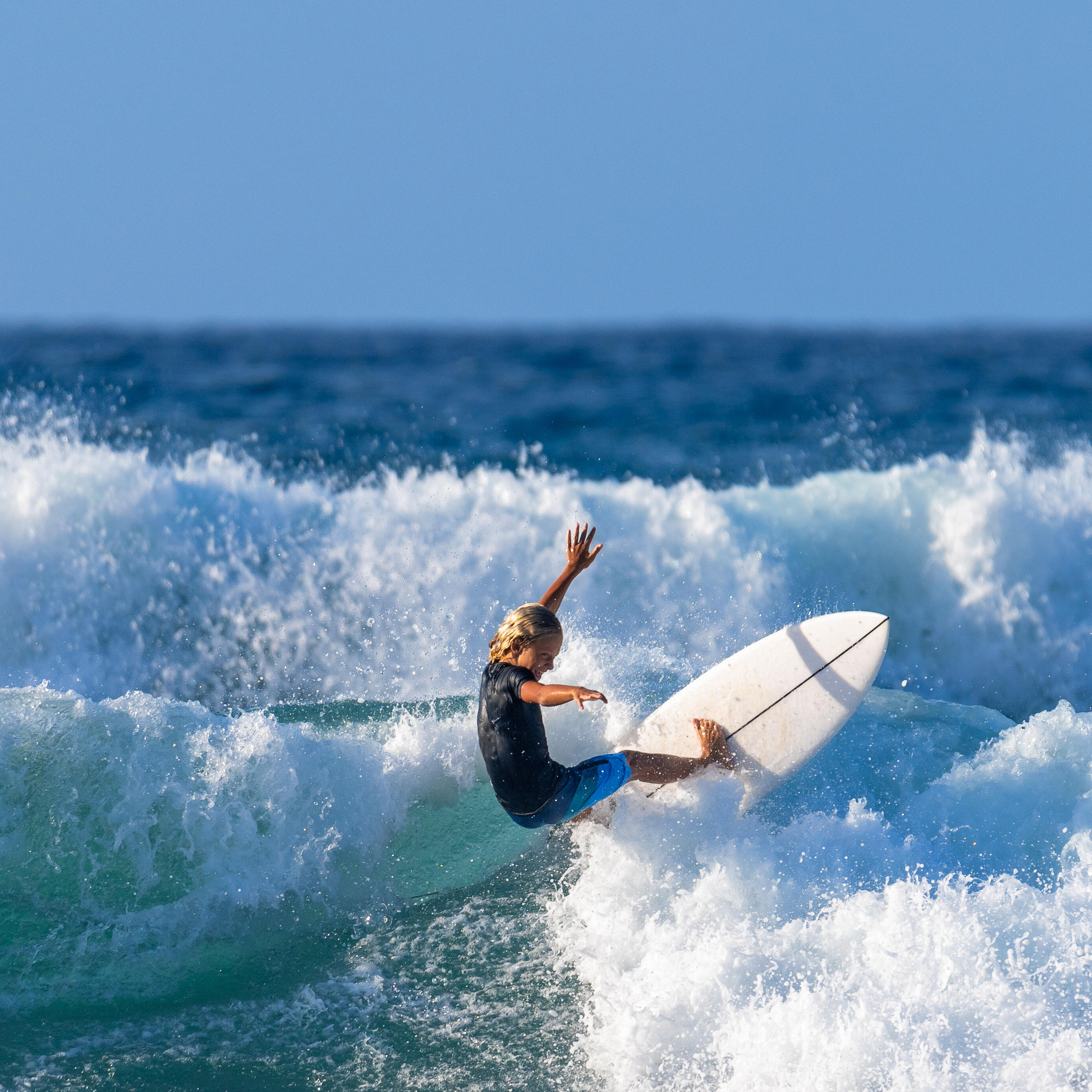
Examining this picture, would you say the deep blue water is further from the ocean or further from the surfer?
the surfer

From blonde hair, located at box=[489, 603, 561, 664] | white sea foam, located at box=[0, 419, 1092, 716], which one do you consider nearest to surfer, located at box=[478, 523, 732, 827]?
blonde hair, located at box=[489, 603, 561, 664]

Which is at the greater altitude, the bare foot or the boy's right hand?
the boy's right hand

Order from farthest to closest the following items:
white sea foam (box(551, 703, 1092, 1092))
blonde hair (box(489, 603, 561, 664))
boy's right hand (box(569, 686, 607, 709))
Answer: blonde hair (box(489, 603, 561, 664)) < white sea foam (box(551, 703, 1092, 1092)) < boy's right hand (box(569, 686, 607, 709))

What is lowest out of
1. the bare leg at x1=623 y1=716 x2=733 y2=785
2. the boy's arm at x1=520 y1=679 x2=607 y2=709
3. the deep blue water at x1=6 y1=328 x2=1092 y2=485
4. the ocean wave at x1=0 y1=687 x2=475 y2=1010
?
the ocean wave at x1=0 y1=687 x2=475 y2=1010

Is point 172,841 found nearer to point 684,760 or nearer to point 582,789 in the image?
point 582,789

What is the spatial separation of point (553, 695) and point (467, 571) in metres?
4.17

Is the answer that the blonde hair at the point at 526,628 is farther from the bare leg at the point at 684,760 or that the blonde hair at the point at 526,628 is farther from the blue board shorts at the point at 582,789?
the bare leg at the point at 684,760

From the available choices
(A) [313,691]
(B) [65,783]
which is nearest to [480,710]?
(B) [65,783]

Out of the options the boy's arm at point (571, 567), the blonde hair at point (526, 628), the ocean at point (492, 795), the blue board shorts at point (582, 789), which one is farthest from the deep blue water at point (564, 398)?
the blonde hair at point (526, 628)

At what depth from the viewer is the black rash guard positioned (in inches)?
157

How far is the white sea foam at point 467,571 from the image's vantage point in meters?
7.36

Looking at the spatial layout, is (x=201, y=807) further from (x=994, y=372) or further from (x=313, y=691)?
(x=994, y=372)

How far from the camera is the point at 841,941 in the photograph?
3.96 metres

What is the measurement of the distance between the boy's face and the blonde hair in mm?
15
